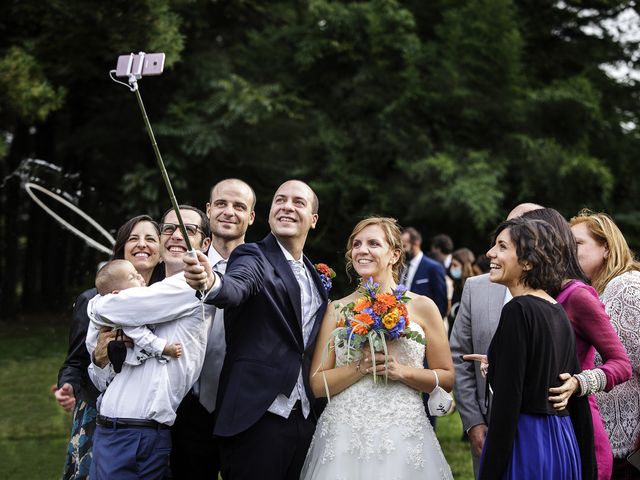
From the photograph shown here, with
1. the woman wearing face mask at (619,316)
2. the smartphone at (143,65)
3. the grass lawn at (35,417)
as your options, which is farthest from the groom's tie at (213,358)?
the grass lawn at (35,417)

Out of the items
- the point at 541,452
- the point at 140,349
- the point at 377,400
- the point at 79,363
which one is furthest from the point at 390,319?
the point at 79,363

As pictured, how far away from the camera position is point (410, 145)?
16562 mm

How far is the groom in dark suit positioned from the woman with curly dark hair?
1.07 metres

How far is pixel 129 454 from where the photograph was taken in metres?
3.80

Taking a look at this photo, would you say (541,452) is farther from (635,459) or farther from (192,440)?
(192,440)

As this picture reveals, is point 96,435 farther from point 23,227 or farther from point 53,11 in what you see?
point 23,227

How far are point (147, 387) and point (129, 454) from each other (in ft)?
1.10

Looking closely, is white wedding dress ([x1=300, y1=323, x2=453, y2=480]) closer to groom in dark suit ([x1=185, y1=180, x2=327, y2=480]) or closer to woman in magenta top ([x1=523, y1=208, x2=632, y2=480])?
groom in dark suit ([x1=185, y1=180, x2=327, y2=480])

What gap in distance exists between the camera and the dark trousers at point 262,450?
3.97 meters

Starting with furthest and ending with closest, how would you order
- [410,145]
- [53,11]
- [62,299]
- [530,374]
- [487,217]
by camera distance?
[62,299]
[410,145]
[487,217]
[53,11]
[530,374]

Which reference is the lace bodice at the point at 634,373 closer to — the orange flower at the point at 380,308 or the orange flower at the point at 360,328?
the orange flower at the point at 380,308

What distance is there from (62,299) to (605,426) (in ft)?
50.0

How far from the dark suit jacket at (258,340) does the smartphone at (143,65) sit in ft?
3.52

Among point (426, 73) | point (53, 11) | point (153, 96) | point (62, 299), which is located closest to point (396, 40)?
point (426, 73)
